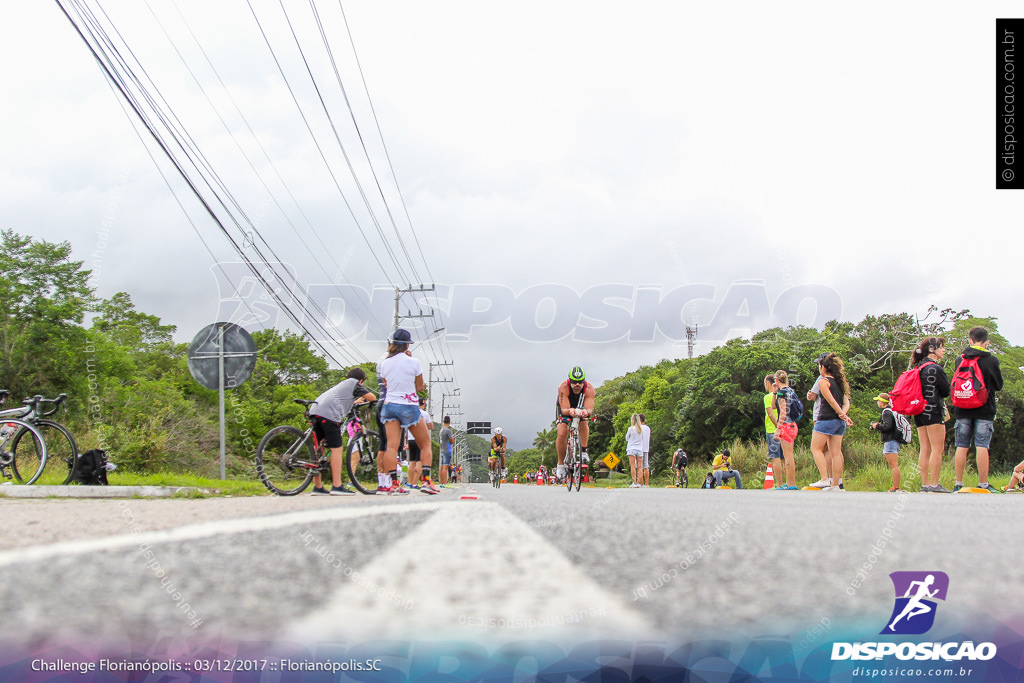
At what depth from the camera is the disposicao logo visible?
3.07 ft

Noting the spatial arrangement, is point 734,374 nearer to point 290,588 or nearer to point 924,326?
point 924,326

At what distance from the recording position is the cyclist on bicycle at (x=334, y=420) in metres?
7.66

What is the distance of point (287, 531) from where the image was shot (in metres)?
1.63

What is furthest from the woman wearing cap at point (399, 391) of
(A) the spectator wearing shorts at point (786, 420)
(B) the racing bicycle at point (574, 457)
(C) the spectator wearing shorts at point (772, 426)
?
(C) the spectator wearing shorts at point (772, 426)

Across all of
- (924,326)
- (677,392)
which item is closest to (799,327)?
(677,392)

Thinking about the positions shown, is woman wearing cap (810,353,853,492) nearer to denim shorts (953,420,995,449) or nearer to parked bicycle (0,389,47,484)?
denim shorts (953,420,995,449)

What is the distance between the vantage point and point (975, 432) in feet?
24.2

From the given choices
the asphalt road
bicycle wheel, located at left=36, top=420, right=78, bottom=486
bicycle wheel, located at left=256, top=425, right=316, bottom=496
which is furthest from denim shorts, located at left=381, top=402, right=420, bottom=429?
the asphalt road

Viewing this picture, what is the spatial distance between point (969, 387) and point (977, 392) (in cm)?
9

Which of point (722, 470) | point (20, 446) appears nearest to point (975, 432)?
point (722, 470)

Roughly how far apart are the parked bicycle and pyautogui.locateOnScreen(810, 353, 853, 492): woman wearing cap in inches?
360

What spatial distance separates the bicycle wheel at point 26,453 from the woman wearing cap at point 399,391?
374cm

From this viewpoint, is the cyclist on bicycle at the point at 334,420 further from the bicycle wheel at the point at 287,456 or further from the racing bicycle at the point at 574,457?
the racing bicycle at the point at 574,457

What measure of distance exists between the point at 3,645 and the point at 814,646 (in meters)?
0.96
